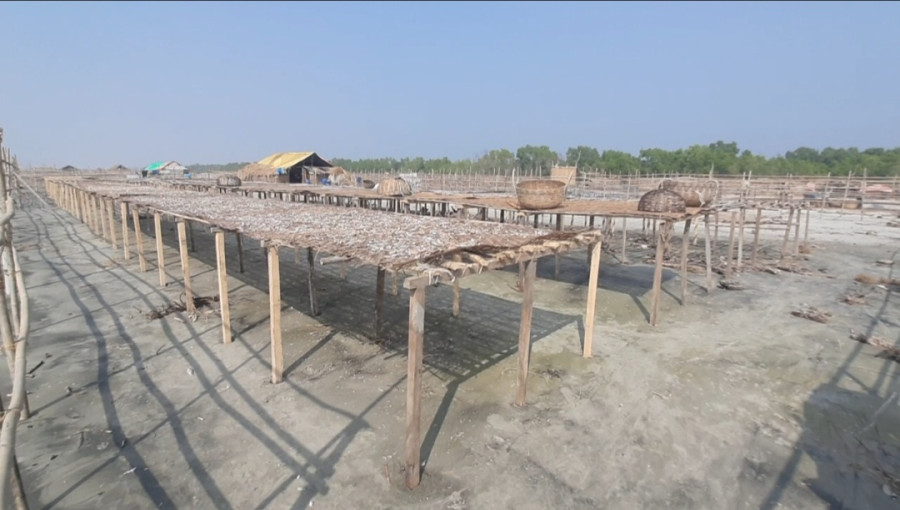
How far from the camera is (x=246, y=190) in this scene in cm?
2541

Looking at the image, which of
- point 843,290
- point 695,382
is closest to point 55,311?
point 695,382

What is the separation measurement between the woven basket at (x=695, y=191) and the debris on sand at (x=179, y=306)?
11.7 metres

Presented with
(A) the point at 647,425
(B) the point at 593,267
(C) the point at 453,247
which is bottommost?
(A) the point at 647,425

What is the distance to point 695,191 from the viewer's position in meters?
11.8

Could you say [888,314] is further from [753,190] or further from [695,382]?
[753,190]

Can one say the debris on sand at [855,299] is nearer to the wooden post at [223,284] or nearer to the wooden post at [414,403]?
the wooden post at [414,403]

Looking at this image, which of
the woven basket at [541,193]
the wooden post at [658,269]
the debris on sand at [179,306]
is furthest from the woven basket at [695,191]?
the debris on sand at [179,306]

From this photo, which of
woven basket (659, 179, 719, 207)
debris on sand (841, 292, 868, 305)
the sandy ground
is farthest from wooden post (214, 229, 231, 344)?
debris on sand (841, 292, 868, 305)

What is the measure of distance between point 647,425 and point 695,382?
1739 millimetres

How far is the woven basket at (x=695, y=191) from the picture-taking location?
11.7 meters

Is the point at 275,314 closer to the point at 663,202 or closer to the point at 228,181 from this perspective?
the point at 663,202

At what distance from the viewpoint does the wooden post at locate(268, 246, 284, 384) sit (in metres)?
6.84

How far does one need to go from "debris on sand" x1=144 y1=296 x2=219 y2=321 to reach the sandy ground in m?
0.26

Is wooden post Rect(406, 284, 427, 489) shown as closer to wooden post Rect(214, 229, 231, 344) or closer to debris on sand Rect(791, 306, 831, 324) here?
wooden post Rect(214, 229, 231, 344)
